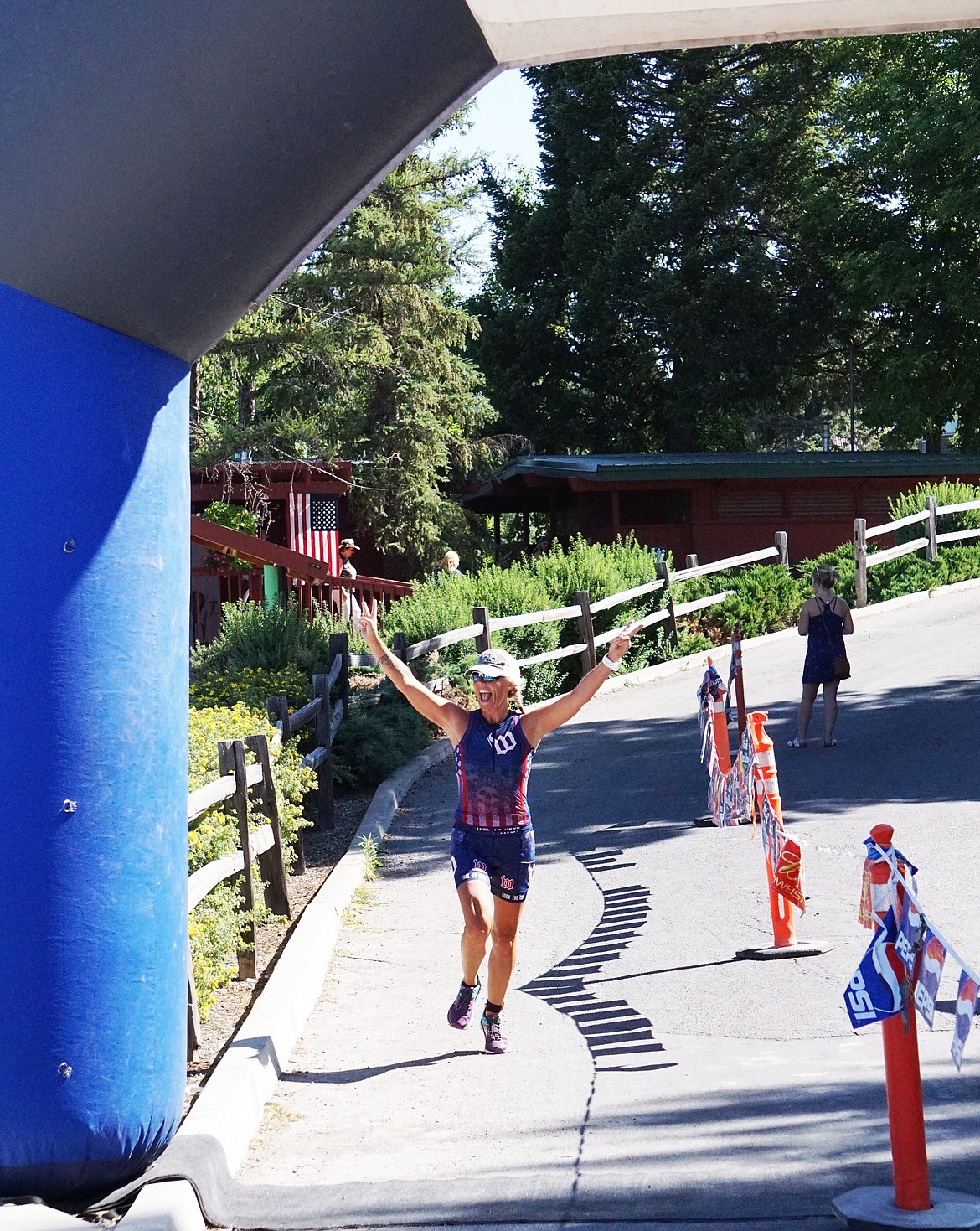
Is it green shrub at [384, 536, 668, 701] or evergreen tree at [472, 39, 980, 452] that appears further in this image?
evergreen tree at [472, 39, 980, 452]

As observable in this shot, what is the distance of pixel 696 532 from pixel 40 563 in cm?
2504

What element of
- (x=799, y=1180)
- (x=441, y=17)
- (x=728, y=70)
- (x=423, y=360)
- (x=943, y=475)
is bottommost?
(x=799, y=1180)

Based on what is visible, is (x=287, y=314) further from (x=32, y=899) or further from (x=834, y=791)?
(x=32, y=899)

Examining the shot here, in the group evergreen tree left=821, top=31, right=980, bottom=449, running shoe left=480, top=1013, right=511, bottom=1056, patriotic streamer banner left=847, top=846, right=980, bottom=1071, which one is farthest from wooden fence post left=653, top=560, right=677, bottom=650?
evergreen tree left=821, top=31, right=980, bottom=449

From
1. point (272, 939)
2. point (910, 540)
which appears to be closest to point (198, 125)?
point (272, 939)

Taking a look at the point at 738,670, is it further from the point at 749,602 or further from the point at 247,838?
the point at 749,602

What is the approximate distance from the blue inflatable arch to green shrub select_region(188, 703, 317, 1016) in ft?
5.50

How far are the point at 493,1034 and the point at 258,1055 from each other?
1.04 m

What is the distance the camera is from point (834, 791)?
11.1 meters

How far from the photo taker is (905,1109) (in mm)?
3969

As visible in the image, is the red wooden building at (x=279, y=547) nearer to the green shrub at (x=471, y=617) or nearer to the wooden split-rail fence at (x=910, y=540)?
the green shrub at (x=471, y=617)

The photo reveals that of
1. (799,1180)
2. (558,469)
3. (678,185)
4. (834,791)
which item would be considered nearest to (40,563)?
(799,1180)

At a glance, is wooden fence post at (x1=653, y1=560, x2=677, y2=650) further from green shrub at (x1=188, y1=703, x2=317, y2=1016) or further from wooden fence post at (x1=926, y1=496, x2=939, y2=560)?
green shrub at (x1=188, y1=703, x2=317, y2=1016)

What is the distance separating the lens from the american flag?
27.5 meters
